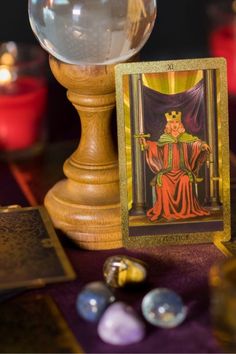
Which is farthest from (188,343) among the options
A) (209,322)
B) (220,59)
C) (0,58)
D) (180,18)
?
(180,18)

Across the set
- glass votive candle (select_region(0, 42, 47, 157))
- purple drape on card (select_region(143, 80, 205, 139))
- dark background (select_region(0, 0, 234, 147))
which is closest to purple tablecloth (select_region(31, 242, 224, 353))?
purple drape on card (select_region(143, 80, 205, 139))

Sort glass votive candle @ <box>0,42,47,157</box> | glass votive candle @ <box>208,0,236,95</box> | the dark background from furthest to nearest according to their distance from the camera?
the dark background
glass votive candle @ <box>208,0,236,95</box>
glass votive candle @ <box>0,42,47,157</box>

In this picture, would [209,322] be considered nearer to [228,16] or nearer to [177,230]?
[177,230]

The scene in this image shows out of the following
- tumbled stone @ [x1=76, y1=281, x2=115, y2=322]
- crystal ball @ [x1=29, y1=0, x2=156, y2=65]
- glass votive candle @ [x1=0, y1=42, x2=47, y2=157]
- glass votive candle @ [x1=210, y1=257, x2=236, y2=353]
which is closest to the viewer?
glass votive candle @ [x1=210, y1=257, x2=236, y2=353]

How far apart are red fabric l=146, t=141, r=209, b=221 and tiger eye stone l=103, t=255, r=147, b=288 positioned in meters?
0.10

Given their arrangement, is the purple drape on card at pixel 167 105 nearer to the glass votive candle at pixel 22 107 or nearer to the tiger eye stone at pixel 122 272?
the tiger eye stone at pixel 122 272

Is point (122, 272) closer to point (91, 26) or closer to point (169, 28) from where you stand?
point (91, 26)

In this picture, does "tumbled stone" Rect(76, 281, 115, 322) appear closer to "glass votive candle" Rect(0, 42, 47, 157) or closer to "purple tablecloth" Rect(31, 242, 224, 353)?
"purple tablecloth" Rect(31, 242, 224, 353)

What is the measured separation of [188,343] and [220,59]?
12.4 inches

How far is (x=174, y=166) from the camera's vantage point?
102cm

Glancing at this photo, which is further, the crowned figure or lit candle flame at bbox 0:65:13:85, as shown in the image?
lit candle flame at bbox 0:65:13:85

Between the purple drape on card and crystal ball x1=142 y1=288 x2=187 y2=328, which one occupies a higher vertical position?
the purple drape on card

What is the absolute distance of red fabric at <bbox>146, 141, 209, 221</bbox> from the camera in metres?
1.02

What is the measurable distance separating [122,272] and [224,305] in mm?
173
